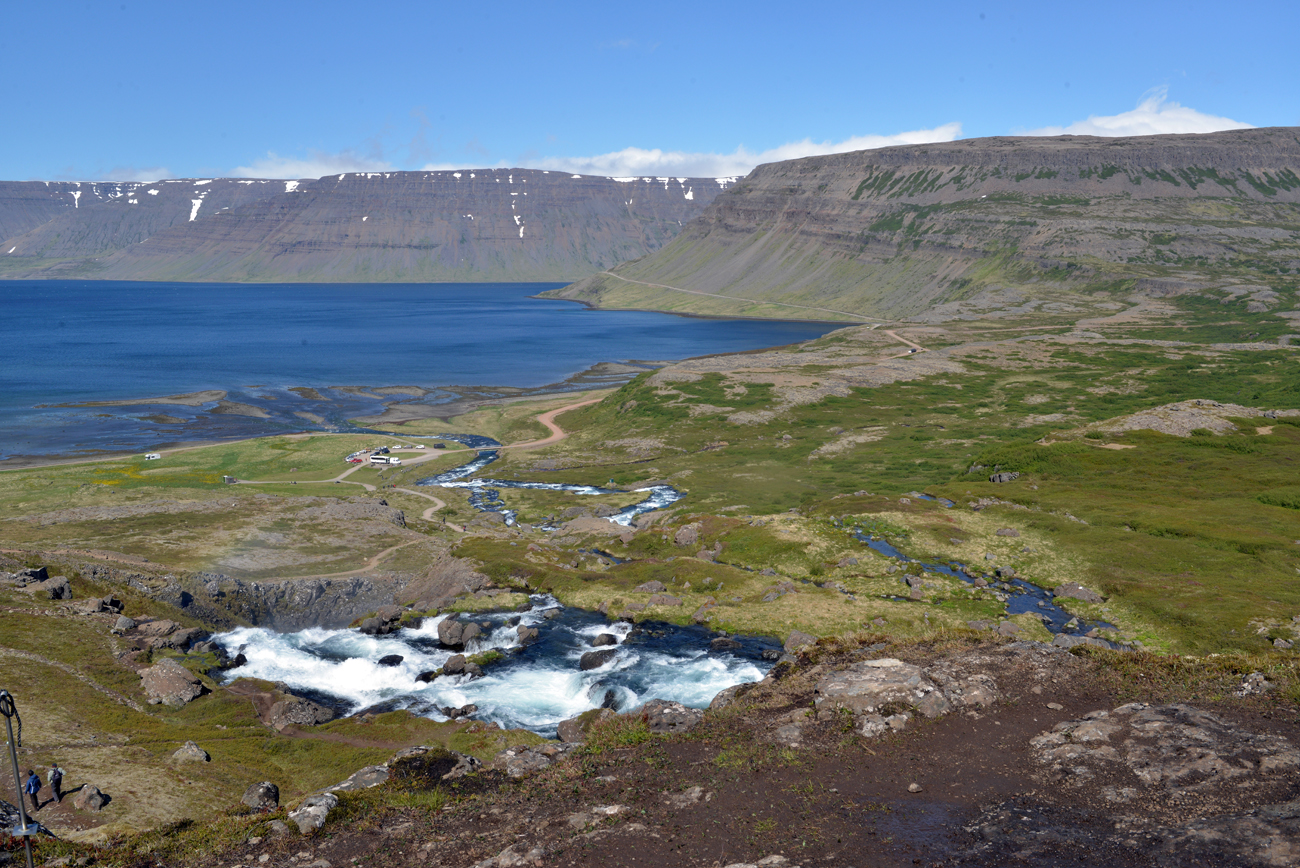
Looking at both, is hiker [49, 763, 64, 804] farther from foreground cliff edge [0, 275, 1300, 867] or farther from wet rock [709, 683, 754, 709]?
wet rock [709, 683, 754, 709]

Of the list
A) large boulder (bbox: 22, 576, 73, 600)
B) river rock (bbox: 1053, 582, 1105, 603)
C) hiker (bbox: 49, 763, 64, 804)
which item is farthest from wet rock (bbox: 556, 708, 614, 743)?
large boulder (bbox: 22, 576, 73, 600)

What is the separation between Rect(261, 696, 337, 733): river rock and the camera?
53250 millimetres

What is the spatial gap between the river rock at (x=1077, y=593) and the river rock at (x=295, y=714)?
57412 mm

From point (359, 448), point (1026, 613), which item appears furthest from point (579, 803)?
point (359, 448)

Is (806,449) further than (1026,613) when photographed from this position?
Yes

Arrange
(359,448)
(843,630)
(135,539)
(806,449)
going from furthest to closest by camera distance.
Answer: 1. (359,448)
2. (806,449)
3. (135,539)
4. (843,630)

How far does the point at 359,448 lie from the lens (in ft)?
482

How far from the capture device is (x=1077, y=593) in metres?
69.8

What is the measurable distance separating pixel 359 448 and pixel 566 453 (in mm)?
36248

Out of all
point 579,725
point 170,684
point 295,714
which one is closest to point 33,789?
point 170,684

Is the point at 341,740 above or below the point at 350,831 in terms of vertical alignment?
below

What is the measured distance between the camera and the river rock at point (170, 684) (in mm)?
53375

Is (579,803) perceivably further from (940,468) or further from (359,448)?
(359,448)

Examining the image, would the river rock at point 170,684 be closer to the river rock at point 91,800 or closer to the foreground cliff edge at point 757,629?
the foreground cliff edge at point 757,629
